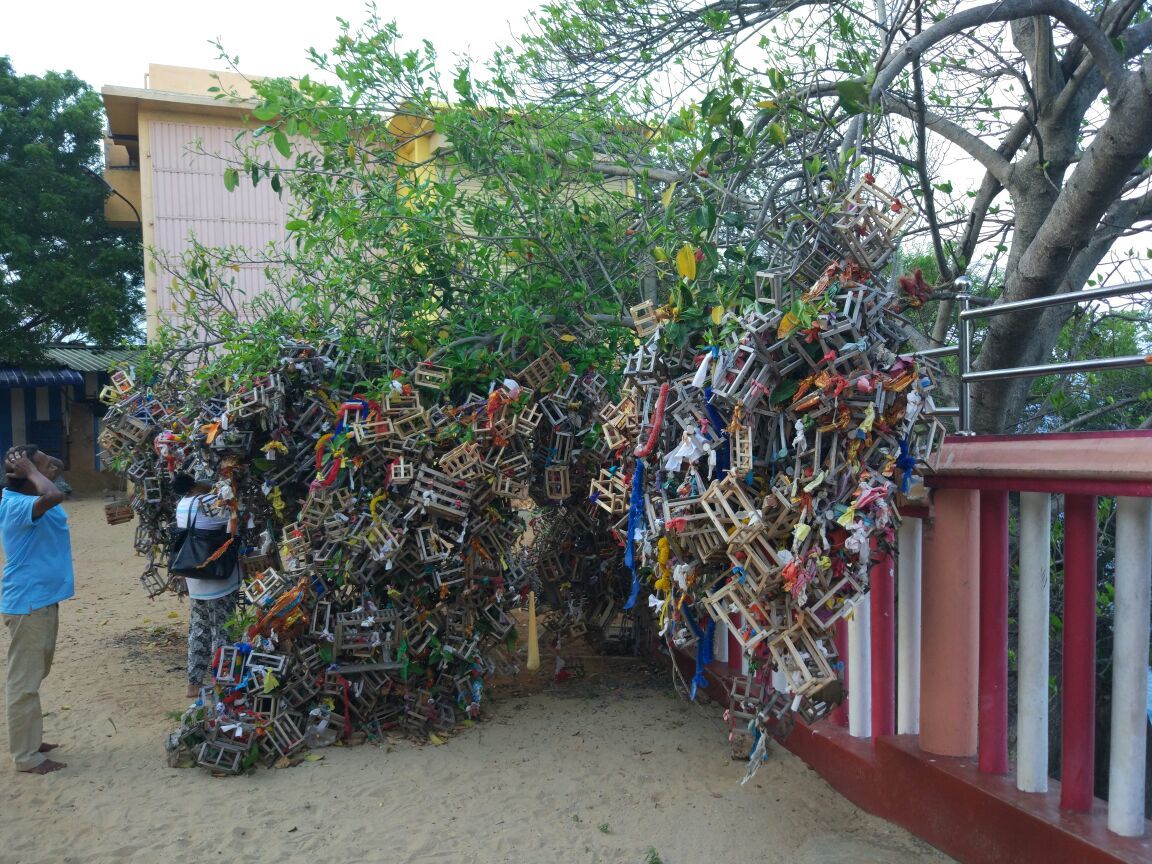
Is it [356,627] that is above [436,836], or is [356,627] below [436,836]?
above

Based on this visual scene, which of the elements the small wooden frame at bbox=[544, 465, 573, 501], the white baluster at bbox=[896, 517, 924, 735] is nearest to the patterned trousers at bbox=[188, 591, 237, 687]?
the small wooden frame at bbox=[544, 465, 573, 501]

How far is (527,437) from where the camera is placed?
5.98 meters

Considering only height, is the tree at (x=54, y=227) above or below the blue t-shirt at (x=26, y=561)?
above

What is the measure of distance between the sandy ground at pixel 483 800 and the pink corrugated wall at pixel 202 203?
46.4ft

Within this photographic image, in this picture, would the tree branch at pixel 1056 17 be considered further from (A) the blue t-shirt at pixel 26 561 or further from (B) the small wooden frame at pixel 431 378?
(A) the blue t-shirt at pixel 26 561

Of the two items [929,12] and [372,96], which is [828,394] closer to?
[372,96]

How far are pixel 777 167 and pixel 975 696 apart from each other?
3.84 m

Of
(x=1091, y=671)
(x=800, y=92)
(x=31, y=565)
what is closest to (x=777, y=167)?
(x=800, y=92)

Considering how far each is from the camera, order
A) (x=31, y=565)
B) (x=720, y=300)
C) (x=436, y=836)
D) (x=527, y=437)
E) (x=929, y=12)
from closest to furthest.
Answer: (x=720, y=300)
(x=436, y=836)
(x=31, y=565)
(x=527, y=437)
(x=929, y=12)

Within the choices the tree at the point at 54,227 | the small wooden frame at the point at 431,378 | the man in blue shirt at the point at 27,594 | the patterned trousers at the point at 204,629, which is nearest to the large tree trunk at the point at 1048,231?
the small wooden frame at the point at 431,378

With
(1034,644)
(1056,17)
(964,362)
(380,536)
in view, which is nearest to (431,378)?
(380,536)

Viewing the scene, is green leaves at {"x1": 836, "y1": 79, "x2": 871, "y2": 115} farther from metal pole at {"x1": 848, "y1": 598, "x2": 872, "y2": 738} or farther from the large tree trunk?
metal pole at {"x1": 848, "y1": 598, "x2": 872, "y2": 738}

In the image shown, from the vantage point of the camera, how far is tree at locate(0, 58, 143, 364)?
20.3 m

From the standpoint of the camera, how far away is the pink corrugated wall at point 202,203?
18431 mm
